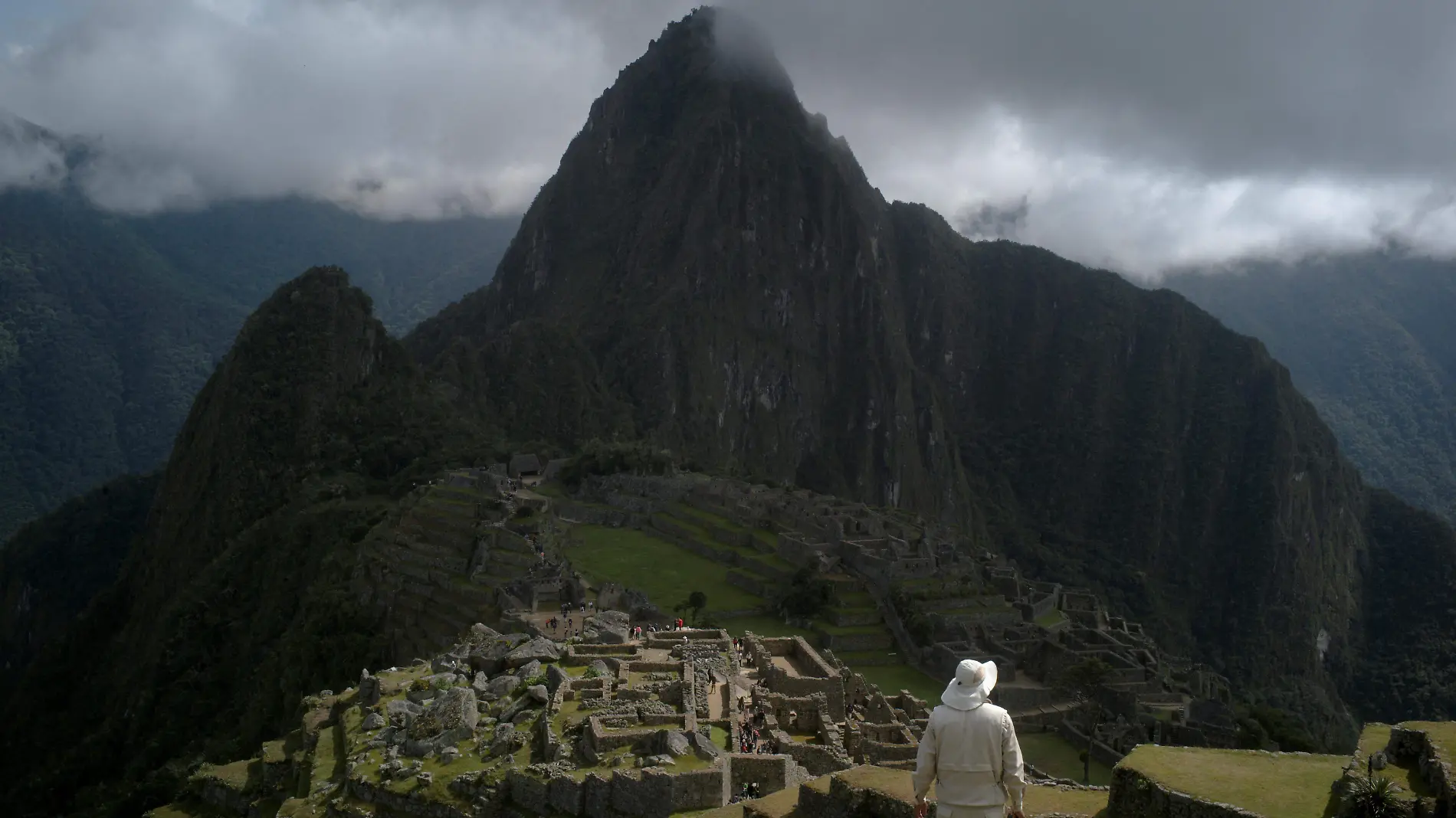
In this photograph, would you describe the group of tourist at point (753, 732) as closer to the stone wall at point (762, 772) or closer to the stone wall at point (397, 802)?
the stone wall at point (762, 772)

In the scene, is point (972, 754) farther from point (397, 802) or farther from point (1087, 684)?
point (1087, 684)

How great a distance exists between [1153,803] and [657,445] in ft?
304

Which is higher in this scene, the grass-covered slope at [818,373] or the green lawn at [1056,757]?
the grass-covered slope at [818,373]

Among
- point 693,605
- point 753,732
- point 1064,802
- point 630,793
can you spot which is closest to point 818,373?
point 693,605

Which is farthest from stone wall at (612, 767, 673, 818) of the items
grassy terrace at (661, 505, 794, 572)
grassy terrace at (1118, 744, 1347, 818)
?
grassy terrace at (661, 505, 794, 572)

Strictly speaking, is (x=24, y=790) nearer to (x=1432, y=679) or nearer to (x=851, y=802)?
(x=851, y=802)

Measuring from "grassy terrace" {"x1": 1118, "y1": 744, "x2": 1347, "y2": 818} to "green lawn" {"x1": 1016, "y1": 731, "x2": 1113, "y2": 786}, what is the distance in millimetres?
20043

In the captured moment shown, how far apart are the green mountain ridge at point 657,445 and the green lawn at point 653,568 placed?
7000 millimetres

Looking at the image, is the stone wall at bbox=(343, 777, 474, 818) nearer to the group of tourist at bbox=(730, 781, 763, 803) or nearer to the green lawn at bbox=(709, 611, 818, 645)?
the group of tourist at bbox=(730, 781, 763, 803)

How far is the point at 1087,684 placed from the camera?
40.1 metres

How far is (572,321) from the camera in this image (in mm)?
146875

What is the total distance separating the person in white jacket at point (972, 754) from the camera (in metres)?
8.52

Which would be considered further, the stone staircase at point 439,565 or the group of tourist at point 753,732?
the stone staircase at point 439,565

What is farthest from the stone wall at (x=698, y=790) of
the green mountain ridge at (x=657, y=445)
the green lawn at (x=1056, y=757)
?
the green mountain ridge at (x=657, y=445)
